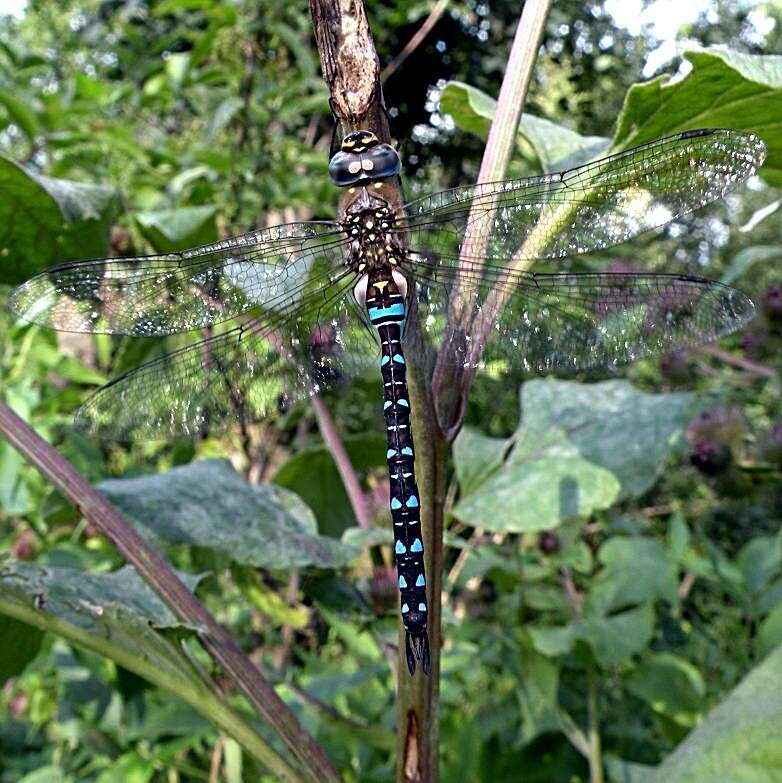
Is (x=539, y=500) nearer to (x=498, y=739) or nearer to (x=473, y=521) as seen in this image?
(x=473, y=521)

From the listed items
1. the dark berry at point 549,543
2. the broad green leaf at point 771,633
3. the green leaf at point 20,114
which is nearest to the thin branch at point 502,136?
the broad green leaf at point 771,633

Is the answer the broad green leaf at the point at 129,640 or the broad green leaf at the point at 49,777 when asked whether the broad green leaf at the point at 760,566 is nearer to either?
the broad green leaf at the point at 129,640

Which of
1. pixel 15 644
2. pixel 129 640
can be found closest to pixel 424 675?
pixel 129 640

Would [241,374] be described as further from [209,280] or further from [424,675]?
[424,675]

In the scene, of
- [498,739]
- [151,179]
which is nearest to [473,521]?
[498,739]

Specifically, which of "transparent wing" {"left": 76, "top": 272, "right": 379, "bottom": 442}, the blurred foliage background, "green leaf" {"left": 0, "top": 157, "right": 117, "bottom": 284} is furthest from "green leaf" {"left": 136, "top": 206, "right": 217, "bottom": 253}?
"transparent wing" {"left": 76, "top": 272, "right": 379, "bottom": 442}

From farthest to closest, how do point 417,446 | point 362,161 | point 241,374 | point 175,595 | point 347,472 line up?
point 347,472 < point 241,374 < point 362,161 < point 175,595 < point 417,446
